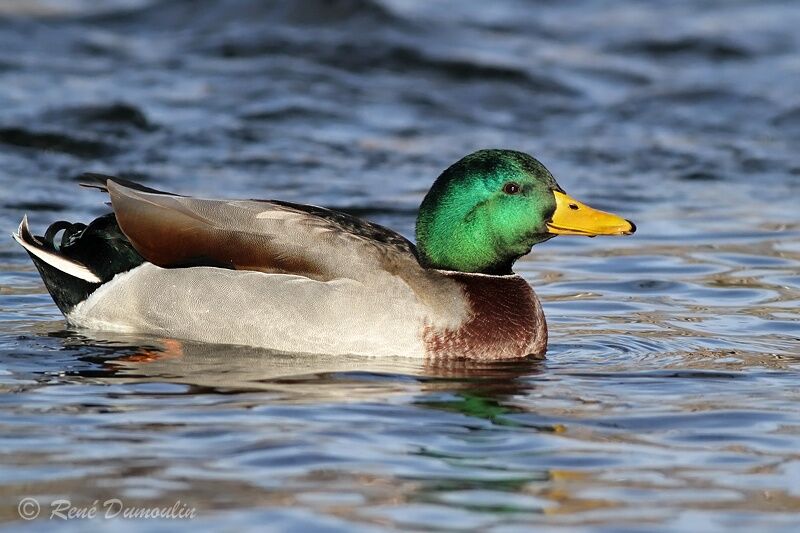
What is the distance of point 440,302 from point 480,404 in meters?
0.94

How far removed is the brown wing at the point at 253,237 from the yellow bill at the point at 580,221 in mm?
765

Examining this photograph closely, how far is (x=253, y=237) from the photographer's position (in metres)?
7.56

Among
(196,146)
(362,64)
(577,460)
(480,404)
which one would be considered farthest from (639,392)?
(362,64)

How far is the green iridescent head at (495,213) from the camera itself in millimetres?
7539

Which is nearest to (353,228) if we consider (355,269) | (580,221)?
(355,269)

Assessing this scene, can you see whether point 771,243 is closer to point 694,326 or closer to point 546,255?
point 546,255

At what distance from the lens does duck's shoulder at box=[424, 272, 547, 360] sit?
293 inches

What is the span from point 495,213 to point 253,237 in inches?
47.9

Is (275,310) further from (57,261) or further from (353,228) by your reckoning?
(57,261)

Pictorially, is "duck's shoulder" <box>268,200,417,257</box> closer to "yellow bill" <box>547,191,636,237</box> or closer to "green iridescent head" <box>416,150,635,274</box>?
"green iridescent head" <box>416,150,635,274</box>

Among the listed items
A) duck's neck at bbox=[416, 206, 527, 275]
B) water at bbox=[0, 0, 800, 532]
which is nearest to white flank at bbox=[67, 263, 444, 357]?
water at bbox=[0, 0, 800, 532]

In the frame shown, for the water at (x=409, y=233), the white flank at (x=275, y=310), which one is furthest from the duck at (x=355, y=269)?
the water at (x=409, y=233)

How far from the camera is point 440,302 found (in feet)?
24.5

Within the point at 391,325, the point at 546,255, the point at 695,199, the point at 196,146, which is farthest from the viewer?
the point at 196,146
